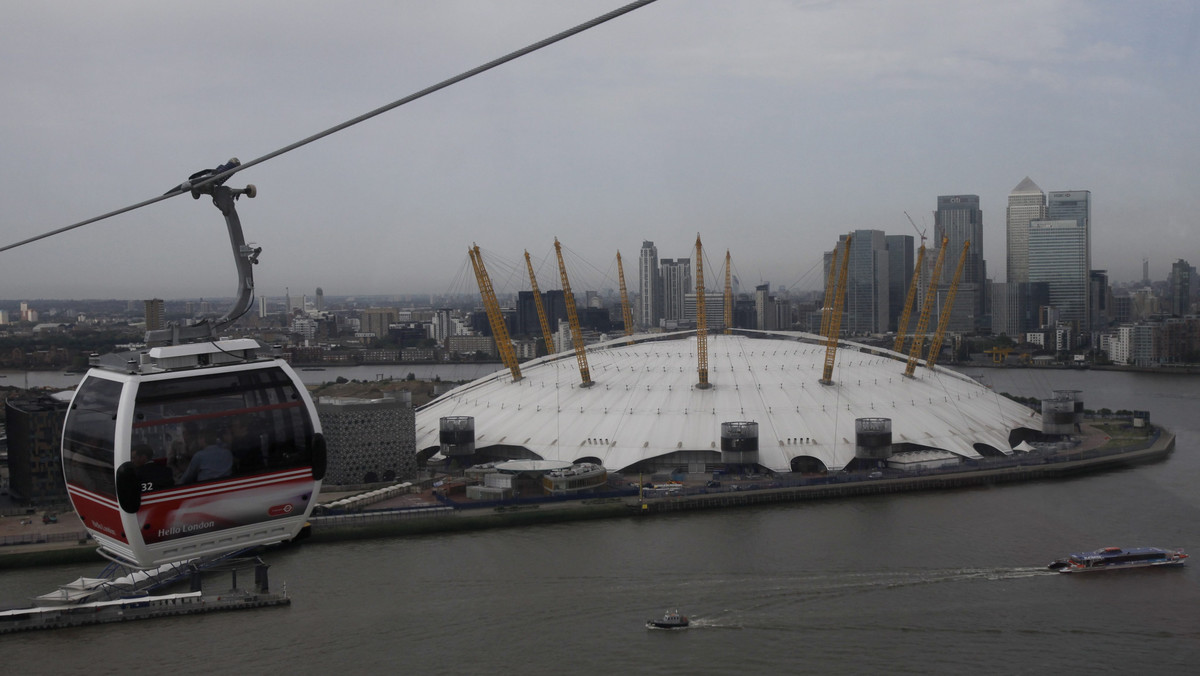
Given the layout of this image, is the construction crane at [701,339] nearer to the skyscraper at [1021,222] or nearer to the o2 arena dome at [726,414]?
the o2 arena dome at [726,414]

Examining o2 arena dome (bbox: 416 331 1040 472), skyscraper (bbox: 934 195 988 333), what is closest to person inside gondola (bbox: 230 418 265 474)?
o2 arena dome (bbox: 416 331 1040 472)

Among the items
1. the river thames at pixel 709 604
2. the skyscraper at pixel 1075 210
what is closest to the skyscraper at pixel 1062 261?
the skyscraper at pixel 1075 210

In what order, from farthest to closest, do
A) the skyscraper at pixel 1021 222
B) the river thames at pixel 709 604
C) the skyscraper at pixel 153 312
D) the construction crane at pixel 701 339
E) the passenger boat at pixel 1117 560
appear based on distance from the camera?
the skyscraper at pixel 1021 222 → the skyscraper at pixel 153 312 → the construction crane at pixel 701 339 → the passenger boat at pixel 1117 560 → the river thames at pixel 709 604

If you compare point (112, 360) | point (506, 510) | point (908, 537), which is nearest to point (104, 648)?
point (506, 510)

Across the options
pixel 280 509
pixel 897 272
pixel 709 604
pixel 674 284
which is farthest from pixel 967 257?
pixel 280 509

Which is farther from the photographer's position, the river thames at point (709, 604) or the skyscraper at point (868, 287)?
the skyscraper at point (868, 287)
